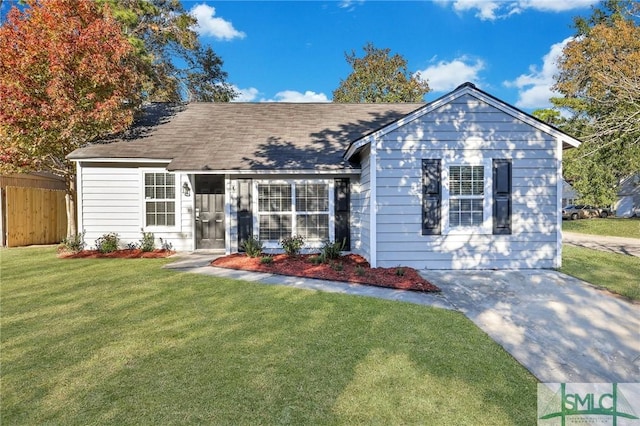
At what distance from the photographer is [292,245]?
29.9ft

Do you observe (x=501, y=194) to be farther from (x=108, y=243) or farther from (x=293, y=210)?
(x=108, y=243)

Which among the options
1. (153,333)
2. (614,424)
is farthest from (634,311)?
(153,333)

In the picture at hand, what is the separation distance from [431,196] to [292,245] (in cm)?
384

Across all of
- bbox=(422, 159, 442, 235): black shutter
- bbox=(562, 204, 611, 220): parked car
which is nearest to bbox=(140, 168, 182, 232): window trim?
bbox=(422, 159, 442, 235): black shutter

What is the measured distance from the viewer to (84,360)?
10.9 feet

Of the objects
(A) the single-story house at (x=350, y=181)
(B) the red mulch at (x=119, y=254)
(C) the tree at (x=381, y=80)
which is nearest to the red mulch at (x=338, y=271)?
(A) the single-story house at (x=350, y=181)

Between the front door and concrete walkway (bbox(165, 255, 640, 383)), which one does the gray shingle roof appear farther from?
concrete walkway (bbox(165, 255, 640, 383))

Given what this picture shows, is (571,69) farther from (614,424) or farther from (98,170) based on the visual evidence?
(98,170)

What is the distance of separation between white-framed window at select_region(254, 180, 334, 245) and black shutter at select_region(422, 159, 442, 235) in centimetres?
294

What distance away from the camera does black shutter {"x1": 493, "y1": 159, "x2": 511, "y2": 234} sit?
7633mm

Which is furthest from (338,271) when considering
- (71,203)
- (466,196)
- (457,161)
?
(71,203)

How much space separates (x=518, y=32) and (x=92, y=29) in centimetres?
1673

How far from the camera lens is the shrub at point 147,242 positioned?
10030 millimetres

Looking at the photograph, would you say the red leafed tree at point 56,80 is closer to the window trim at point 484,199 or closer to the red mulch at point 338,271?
the red mulch at point 338,271
